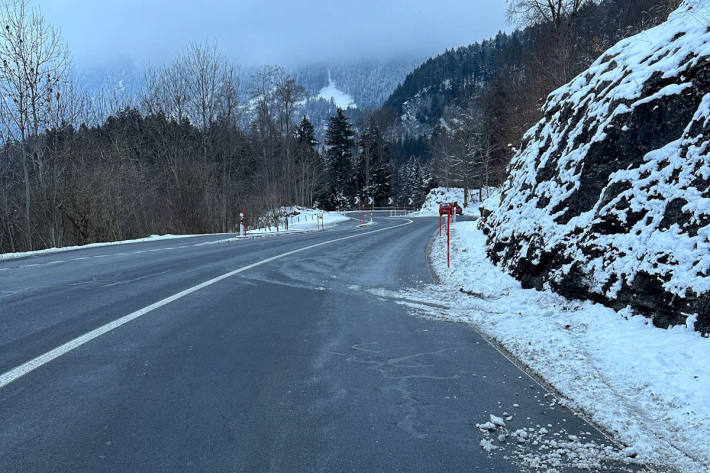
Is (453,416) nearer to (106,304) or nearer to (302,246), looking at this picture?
(106,304)

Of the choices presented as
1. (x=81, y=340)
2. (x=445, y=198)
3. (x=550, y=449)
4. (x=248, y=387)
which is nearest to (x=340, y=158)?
(x=445, y=198)

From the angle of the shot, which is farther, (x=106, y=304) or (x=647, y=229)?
(x=106, y=304)

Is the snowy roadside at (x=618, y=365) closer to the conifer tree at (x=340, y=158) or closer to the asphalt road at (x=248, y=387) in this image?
the asphalt road at (x=248, y=387)

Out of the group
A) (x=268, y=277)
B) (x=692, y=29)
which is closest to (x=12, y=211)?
(x=268, y=277)

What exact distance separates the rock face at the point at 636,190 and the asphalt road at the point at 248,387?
2.05 metres

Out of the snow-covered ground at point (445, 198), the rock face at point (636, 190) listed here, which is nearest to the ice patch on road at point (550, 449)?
the rock face at point (636, 190)

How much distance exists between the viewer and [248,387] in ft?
12.2

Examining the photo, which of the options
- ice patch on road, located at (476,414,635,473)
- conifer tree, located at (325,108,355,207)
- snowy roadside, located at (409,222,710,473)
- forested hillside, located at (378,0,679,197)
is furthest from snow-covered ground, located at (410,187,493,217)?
ice patch on road, located at (476,414,635,473)

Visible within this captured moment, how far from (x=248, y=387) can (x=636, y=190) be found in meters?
5.67

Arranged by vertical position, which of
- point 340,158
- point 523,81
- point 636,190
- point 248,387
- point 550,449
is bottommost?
point 550,449

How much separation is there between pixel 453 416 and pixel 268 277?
6572mm

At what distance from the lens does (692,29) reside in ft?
21.6

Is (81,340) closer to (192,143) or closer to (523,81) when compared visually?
(192,143)

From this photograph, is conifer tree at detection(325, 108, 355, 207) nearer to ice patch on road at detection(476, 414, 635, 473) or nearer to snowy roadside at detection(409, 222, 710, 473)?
snowy roadside at detection(409, 222, 710, 473)
